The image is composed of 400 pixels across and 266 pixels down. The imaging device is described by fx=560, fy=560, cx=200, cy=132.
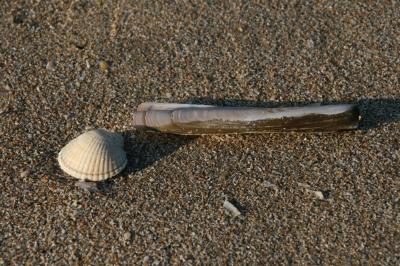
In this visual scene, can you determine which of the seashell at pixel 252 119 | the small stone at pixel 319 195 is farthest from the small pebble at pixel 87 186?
the small stone at pixel 319 195

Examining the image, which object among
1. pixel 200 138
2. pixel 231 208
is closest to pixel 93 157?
pixel 200 138

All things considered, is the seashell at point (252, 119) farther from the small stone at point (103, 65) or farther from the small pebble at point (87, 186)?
the small stone at point (103, 65)

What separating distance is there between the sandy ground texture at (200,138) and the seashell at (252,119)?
0.10 m

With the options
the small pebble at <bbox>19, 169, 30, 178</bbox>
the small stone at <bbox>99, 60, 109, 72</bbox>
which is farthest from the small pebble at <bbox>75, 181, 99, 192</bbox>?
the small stone at <bbox>99, 60, 109, 72</bbox>

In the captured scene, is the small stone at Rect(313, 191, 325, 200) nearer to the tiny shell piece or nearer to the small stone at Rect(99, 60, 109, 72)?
the tiny shell piece

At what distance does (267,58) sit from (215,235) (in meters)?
1.19

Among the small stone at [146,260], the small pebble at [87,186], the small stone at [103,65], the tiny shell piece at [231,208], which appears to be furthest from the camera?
the small stone at [103,65]

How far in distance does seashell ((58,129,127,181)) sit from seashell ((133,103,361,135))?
0.25 metres

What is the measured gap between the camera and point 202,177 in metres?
2.68

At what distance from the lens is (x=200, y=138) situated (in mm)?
2850

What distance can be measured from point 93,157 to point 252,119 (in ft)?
2.55

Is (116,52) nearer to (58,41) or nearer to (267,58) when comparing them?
(58,41)

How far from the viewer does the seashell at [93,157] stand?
8.66 ft

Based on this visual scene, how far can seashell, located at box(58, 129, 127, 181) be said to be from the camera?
264cm
